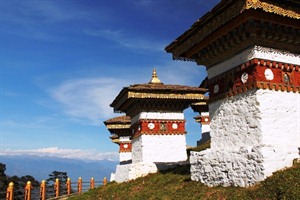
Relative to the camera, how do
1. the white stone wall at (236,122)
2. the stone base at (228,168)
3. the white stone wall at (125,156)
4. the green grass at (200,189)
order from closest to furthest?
1. the green grass at (200,189)
2. the stone base at (228,168)
3. the white stone wall at (236,122)
4. the white stone wall at (125,156)

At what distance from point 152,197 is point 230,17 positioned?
702cm

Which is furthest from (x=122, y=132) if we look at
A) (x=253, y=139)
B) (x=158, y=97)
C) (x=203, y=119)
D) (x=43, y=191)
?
Answer: (x=253, y=139)

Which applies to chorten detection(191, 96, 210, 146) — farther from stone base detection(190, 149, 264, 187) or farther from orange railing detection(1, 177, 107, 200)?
stone base detection(190, 149, 264, 187)

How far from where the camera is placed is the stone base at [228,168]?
922 cm

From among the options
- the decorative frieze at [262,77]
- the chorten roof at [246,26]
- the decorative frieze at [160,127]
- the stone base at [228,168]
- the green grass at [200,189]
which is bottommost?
the green grass at [200,189]

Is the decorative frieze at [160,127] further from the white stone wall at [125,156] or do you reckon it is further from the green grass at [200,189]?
the white stone wall at [125,156]

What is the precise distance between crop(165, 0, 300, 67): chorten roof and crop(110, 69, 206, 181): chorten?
21.3 ft

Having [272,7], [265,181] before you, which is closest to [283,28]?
[272,7]

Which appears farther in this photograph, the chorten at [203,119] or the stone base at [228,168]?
the chorten at [203,119]

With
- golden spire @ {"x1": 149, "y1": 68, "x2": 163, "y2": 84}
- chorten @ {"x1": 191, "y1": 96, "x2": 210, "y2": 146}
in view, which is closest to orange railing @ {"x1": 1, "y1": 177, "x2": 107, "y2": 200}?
golden spire @ {"x1": 149, "y1": 68, "x2": 163, "y2": 84}

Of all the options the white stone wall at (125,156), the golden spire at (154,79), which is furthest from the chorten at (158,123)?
the white stone wall at (125,156)

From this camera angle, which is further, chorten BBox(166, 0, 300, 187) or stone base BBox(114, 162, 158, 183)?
stone base BBox(114, 162, 158, 183)

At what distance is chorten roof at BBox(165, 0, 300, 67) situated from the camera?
9635 millimetres

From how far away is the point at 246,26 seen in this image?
10.0 meters
